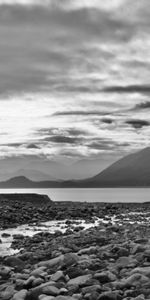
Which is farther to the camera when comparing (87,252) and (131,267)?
(87,252)

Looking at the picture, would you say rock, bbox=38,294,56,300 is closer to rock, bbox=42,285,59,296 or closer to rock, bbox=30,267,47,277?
rock, bbox=42,285,59,296

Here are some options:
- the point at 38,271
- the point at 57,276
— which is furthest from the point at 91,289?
the point at 38,271

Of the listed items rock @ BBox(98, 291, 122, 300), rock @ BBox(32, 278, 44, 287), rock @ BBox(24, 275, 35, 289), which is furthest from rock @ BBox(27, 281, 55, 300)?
rock @ BBox(98, 291, 122, 300)

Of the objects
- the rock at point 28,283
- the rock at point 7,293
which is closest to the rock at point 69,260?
the rock at point 28,283

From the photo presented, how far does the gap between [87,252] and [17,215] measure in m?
21.9

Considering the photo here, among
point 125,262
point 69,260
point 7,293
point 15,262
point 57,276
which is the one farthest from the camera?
point 15,262

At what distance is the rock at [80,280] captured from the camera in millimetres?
11156

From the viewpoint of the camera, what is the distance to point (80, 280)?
37.5 ft

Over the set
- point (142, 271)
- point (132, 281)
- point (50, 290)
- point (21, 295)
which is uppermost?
point (142, 271)

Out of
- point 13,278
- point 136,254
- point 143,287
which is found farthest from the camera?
point 136,254

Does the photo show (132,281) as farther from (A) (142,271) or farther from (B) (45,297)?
(B) (45,297)

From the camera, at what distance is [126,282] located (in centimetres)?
1082

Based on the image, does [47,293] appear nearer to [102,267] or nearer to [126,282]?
[126,282]

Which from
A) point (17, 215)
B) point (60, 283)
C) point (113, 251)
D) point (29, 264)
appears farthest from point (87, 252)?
point (17, 215)
